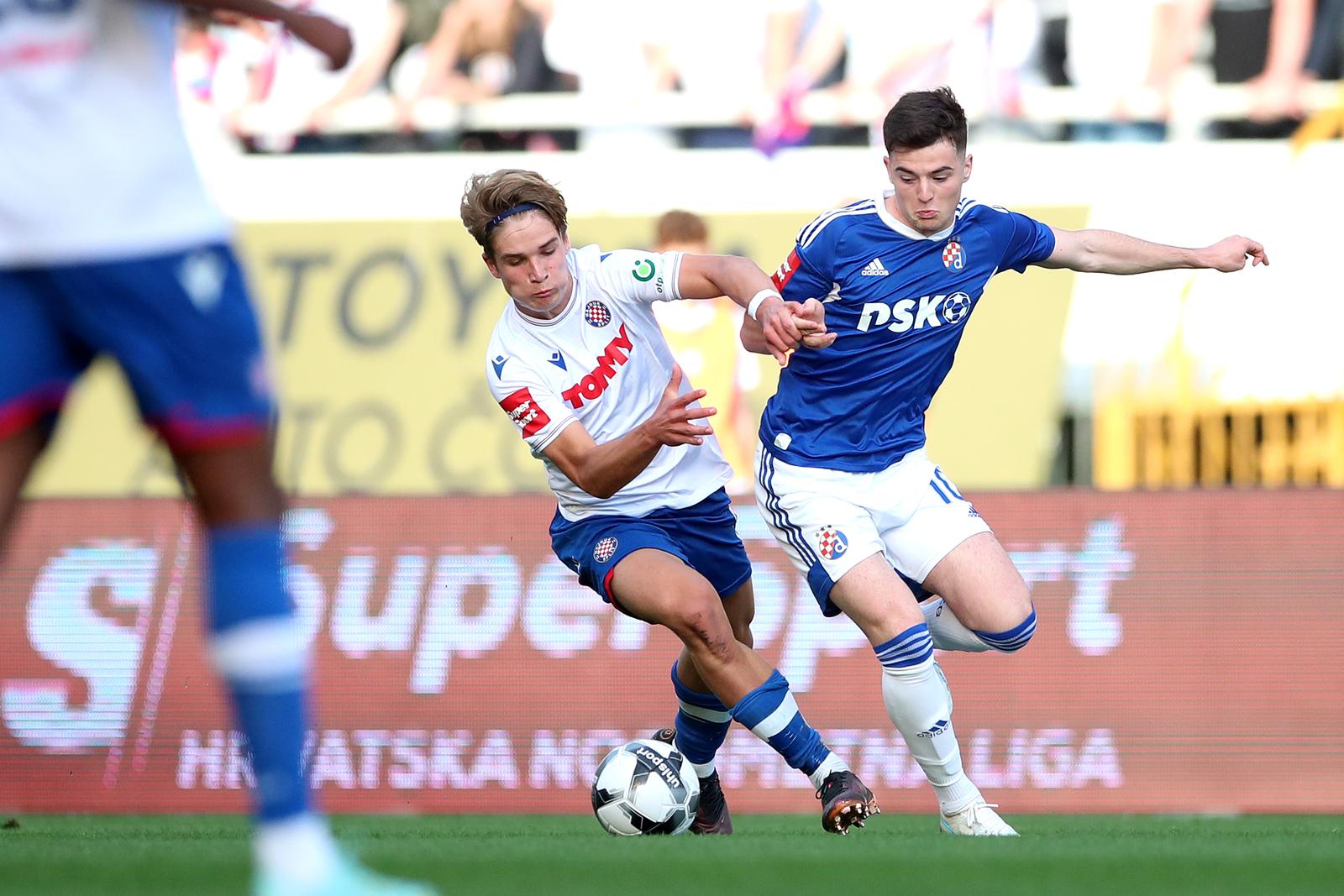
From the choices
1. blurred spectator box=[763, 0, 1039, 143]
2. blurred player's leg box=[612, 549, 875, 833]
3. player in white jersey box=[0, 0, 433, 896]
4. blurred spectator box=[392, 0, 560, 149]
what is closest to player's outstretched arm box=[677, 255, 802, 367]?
blurred player's leg box=[612, 549, 875, 833]

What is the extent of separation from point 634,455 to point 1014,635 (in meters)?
1.41

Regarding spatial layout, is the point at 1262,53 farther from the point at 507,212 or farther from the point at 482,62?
the point at 507,212

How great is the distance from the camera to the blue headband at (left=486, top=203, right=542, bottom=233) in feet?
19.3

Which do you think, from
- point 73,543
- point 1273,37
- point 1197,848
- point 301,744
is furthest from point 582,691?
point 1273,37

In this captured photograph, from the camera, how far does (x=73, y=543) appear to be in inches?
331

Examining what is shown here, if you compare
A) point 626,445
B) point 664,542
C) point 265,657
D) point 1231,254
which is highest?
point 1231,254

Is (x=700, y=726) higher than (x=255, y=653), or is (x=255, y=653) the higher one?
(x=255, y=653)

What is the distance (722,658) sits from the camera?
18.7ft

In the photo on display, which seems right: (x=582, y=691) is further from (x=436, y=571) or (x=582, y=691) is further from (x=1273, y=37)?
(x=1273, y=37)

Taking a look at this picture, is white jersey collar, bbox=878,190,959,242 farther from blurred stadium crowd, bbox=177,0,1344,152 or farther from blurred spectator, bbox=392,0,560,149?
blurred spectator, bbox=392,0,560,149

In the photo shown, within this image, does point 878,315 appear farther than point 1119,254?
No

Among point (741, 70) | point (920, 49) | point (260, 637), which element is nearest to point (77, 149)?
point (260, 637)

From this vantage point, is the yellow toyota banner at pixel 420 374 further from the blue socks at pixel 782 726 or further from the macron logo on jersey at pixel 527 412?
the blue socks at pixel 782 726

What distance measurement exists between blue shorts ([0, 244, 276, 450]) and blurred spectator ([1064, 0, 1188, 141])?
11.6 meters
